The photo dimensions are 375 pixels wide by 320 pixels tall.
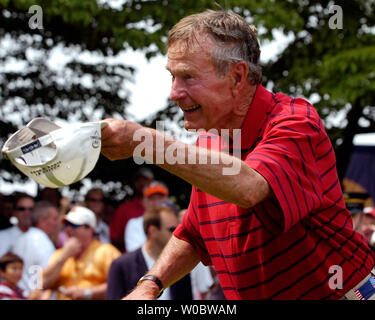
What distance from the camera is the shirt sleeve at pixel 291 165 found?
8.02ft

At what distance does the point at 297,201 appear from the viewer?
2.49 meters

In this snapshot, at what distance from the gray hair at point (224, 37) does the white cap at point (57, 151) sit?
0.74m

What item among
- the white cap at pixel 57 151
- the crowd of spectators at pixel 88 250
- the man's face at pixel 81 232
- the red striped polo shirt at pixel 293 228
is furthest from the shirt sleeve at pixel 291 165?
→ the man's face at pixel 81 232

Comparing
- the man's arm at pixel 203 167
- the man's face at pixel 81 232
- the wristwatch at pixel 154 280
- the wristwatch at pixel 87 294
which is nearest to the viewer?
the man's arm at pixel 203 167

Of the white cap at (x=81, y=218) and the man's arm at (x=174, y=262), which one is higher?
the man's arm at (x=174, y=262)

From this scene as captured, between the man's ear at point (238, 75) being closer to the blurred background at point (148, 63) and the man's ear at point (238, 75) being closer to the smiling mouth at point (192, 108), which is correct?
the smiling mouth at point (192, 108)

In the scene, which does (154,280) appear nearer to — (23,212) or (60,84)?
(23,212)

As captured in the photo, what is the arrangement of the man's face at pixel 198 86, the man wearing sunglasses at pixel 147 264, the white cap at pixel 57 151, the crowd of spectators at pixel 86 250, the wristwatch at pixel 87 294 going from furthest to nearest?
the wristwatch at pixel 87 294, the crowd of spectators at pixel 86 250, the man wearing sunglasses at pixel 147 264, the man's face at pixel 198 86, the white cap at pixel 57 151

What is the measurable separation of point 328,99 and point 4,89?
5.27 metres

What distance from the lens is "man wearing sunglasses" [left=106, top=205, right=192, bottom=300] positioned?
5961 millimetres

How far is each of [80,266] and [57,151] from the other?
16.1 feet

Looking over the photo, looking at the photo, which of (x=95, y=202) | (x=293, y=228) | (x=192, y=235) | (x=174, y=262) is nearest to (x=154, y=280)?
(x=174, y=262)

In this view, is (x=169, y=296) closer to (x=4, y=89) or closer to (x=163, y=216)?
(x=163, y=216)

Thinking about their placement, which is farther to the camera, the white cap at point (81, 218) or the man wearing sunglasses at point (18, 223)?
the man wearing sunglasses at point (18, 223)
